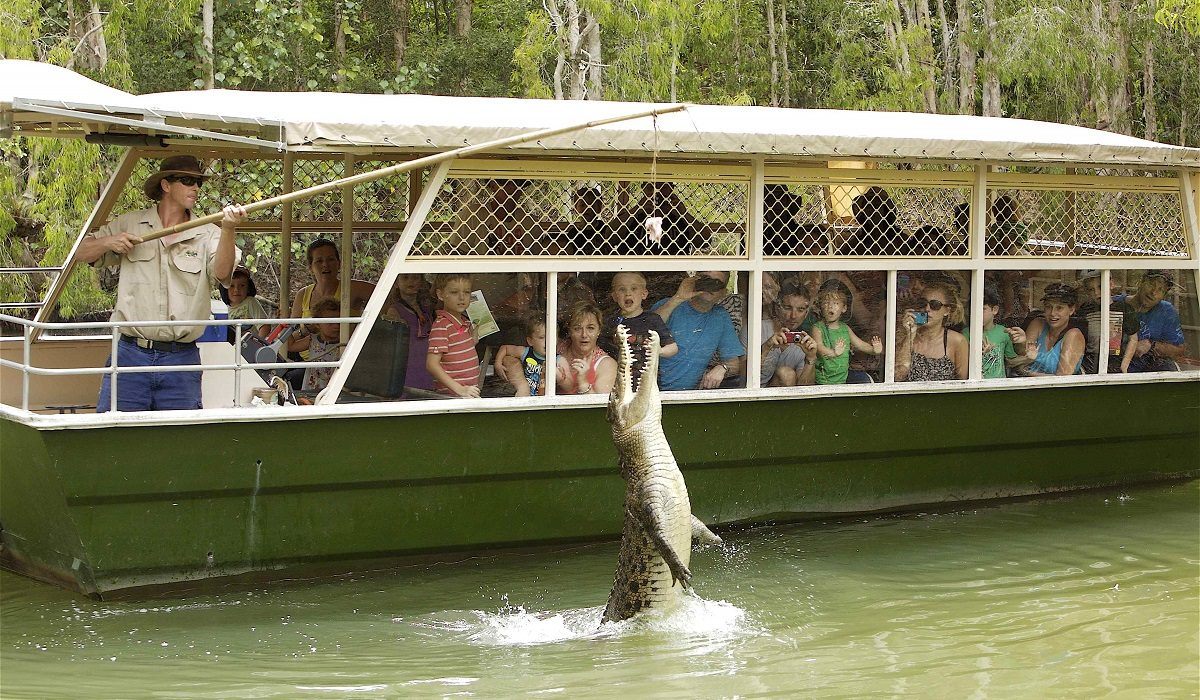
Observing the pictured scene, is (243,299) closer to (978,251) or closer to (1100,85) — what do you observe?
(978,251)

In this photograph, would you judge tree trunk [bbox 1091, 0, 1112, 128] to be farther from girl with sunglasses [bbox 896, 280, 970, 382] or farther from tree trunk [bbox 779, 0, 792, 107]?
girl with sunglasses [bbox 896, 280, 970, 382]

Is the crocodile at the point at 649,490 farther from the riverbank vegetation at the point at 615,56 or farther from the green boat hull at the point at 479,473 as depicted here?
the riverbank vegetation at the point at 615,56

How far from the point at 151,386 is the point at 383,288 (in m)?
1.26

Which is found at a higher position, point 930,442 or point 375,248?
point 375,248

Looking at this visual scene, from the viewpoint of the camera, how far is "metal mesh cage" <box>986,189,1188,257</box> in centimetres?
898

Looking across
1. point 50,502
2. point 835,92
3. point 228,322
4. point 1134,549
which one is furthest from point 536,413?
point 835,92

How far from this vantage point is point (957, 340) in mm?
8914

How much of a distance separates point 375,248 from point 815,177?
315cm

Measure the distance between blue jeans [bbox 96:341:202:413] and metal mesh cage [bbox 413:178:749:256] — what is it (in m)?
1.36

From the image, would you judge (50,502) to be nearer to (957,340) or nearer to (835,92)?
(957,340)

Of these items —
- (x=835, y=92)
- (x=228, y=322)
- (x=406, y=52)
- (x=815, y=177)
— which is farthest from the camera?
(x=406, y=52)

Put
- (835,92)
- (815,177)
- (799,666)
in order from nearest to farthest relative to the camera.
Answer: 1. (799,666)
2. (815,177)
3. (835,92)

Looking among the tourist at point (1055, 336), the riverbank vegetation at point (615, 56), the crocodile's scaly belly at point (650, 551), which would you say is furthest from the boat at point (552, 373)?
the riverbank vegetation at point (615, 56)

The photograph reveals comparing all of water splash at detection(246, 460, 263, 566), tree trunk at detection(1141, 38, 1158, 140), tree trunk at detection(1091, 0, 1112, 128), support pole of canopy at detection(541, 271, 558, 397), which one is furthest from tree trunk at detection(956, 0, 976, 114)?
water splash at detection(246, 460, 263, 566)
